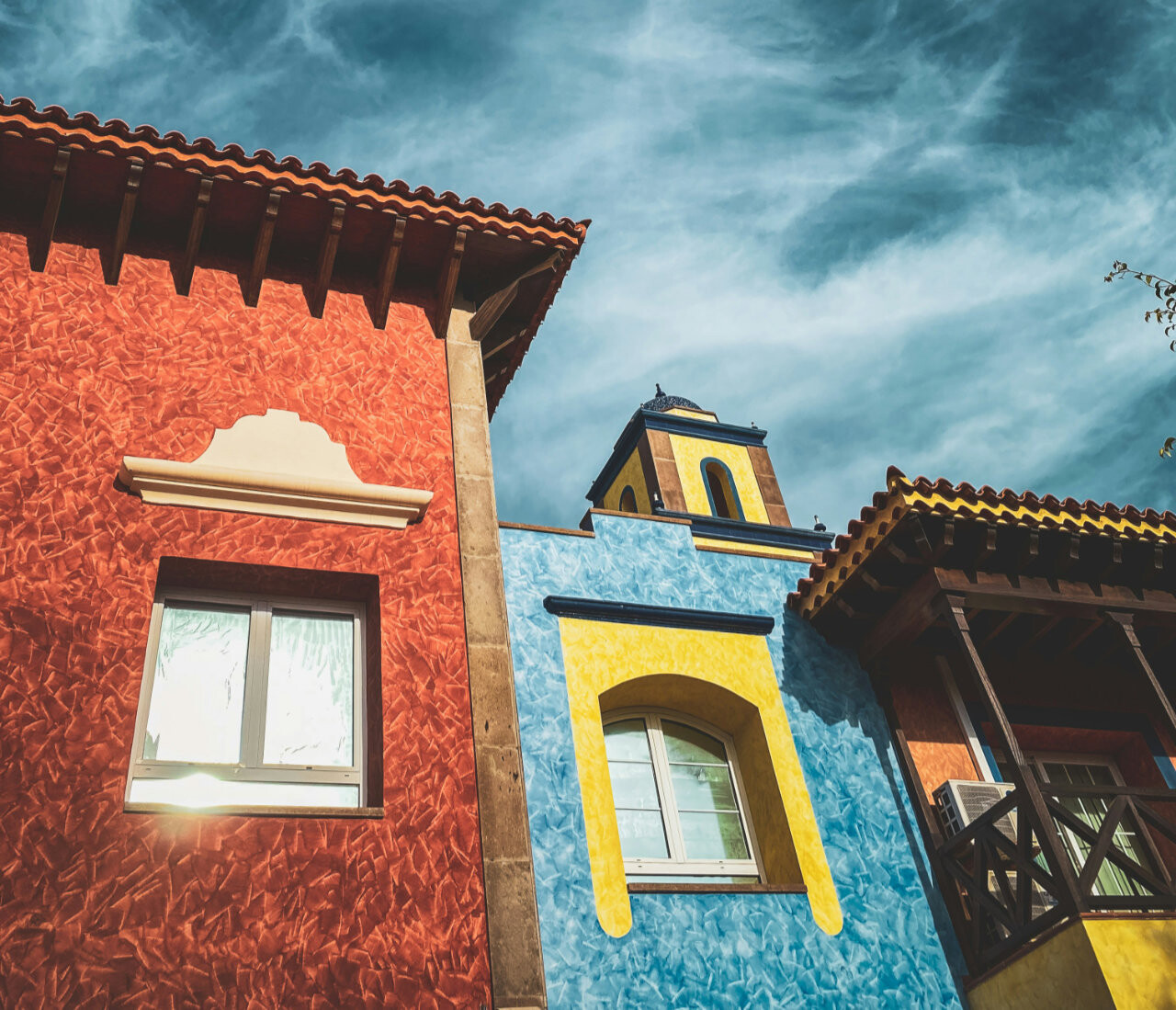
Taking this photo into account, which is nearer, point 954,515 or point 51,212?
point 51,212

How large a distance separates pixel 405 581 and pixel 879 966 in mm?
4229

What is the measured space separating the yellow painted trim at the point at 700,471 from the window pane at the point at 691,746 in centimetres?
511

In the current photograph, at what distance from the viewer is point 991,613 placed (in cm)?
911

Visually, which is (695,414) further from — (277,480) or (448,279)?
(277,480)

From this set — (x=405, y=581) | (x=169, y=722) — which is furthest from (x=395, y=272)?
(x=169, y=722)

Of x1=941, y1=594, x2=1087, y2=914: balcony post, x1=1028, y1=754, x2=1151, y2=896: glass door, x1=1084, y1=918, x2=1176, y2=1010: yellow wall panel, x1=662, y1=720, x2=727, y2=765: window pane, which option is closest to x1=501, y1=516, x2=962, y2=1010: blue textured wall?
x1=662, y1=720, x2=727, y2=765: window pane

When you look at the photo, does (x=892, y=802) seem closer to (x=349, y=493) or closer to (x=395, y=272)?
(x=349, y=493)

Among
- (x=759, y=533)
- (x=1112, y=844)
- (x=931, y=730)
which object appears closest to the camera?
(x=1112, y=844)

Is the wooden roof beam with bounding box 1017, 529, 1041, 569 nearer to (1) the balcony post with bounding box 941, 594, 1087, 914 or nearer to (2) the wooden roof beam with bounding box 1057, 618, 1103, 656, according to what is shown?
(1) the balcony post with bounding box 941, 594, 1087, 914

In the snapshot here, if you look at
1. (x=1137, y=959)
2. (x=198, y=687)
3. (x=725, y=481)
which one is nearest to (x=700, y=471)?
(x=725, y=481)

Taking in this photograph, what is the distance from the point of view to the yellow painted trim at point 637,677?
7.15 m

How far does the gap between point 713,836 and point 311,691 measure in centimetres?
356

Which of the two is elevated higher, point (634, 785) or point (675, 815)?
point (634, 785)

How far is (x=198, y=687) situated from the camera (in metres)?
5.68
